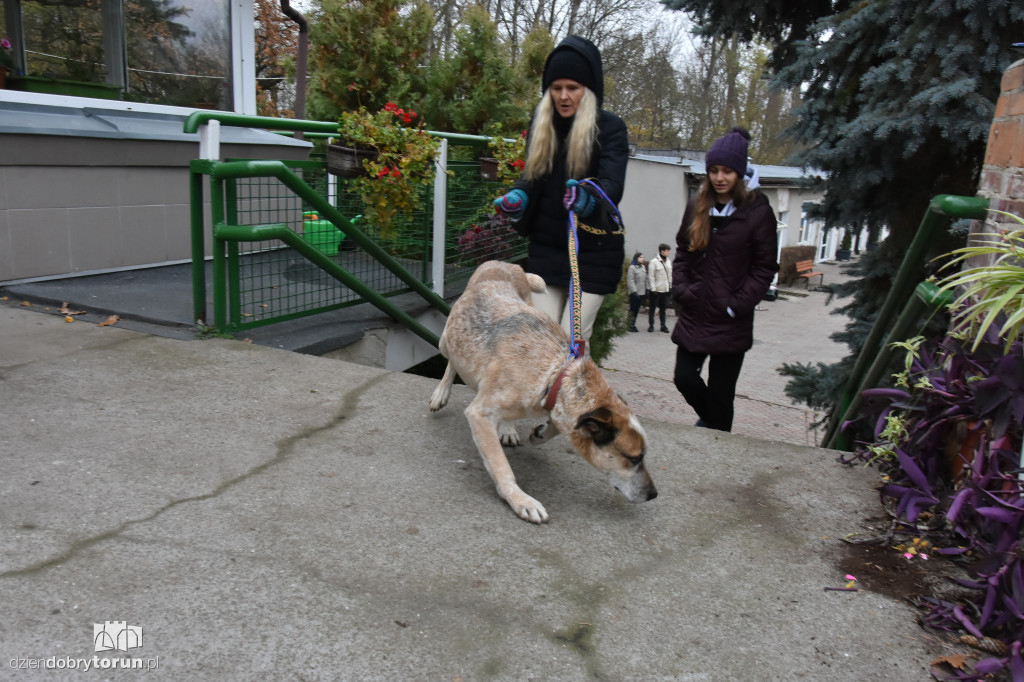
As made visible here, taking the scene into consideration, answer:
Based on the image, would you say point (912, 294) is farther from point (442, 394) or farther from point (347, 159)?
point (347, 159)

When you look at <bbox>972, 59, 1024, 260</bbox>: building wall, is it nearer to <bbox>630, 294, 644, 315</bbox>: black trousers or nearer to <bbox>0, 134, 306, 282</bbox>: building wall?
<bbox>0, 134, 306, 282</bbox>: building wall

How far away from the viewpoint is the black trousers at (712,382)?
4.45 meters

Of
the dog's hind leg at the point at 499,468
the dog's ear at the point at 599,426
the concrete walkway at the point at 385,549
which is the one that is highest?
the dog's ear at the point at 599,426

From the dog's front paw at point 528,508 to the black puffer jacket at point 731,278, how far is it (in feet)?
5.96

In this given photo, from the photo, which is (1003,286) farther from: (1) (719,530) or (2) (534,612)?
(2) (534,612)

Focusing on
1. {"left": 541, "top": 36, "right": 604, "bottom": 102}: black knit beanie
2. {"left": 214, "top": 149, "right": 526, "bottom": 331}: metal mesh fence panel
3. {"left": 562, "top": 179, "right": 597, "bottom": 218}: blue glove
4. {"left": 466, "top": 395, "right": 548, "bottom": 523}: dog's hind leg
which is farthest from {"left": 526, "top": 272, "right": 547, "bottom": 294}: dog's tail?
{"left": 214, "top": 149, "right": 526, "bottom": 331}: metal mesh fence panel

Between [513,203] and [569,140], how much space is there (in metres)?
0.46

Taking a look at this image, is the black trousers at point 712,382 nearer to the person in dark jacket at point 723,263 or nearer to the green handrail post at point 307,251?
the person in dark jacket at point 723,263

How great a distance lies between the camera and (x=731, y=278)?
4.31m

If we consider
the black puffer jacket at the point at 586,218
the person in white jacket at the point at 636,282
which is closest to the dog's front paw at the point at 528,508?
the black puffer jacket at the point at 586,218

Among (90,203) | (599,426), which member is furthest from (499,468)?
(90,203)

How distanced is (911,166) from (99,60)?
7.26m

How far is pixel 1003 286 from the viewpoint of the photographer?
2525mm

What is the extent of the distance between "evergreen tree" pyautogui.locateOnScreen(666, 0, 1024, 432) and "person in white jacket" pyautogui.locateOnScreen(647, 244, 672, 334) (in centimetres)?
1213
